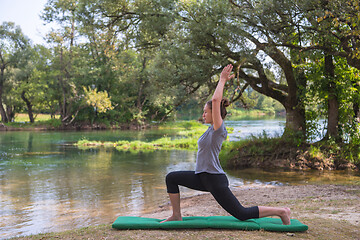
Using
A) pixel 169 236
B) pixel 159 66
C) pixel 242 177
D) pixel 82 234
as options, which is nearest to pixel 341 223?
pixel 169 236

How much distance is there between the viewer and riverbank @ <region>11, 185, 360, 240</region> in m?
4.39

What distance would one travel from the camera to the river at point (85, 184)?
7.94 m

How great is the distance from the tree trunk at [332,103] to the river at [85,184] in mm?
1957

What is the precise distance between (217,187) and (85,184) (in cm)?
885

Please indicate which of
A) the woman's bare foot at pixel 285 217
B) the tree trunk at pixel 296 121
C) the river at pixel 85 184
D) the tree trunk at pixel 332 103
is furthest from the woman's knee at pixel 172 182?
the tree trunk at pixel 296 121

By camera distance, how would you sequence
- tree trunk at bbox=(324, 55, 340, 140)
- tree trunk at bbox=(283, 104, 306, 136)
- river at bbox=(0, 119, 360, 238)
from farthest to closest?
tree trunk at bbox=(283, 104, 306, 136) < tree trunk at bbox=(324, 55, 340, 140) < river at bbox=(0, 119, 360, 238)

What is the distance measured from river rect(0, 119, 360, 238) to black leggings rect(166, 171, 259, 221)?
3404mm

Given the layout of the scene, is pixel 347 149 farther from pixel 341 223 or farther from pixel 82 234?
pixel 82 234

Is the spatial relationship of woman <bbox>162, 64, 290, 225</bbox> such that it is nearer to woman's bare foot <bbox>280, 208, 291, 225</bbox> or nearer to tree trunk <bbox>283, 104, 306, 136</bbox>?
woman's bare foot <bbox>280, 208, 291, 225</bbox>

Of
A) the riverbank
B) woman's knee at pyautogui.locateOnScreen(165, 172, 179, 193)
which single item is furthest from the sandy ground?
woman's knee at pyautogui.locateOnScreen(165, 172, 179, 193)

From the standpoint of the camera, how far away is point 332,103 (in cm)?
1380

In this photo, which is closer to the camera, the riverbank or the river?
the riverbank

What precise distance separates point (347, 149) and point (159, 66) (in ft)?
28.3

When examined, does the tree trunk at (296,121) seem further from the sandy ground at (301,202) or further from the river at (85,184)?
the sandy ground at (301,202)
